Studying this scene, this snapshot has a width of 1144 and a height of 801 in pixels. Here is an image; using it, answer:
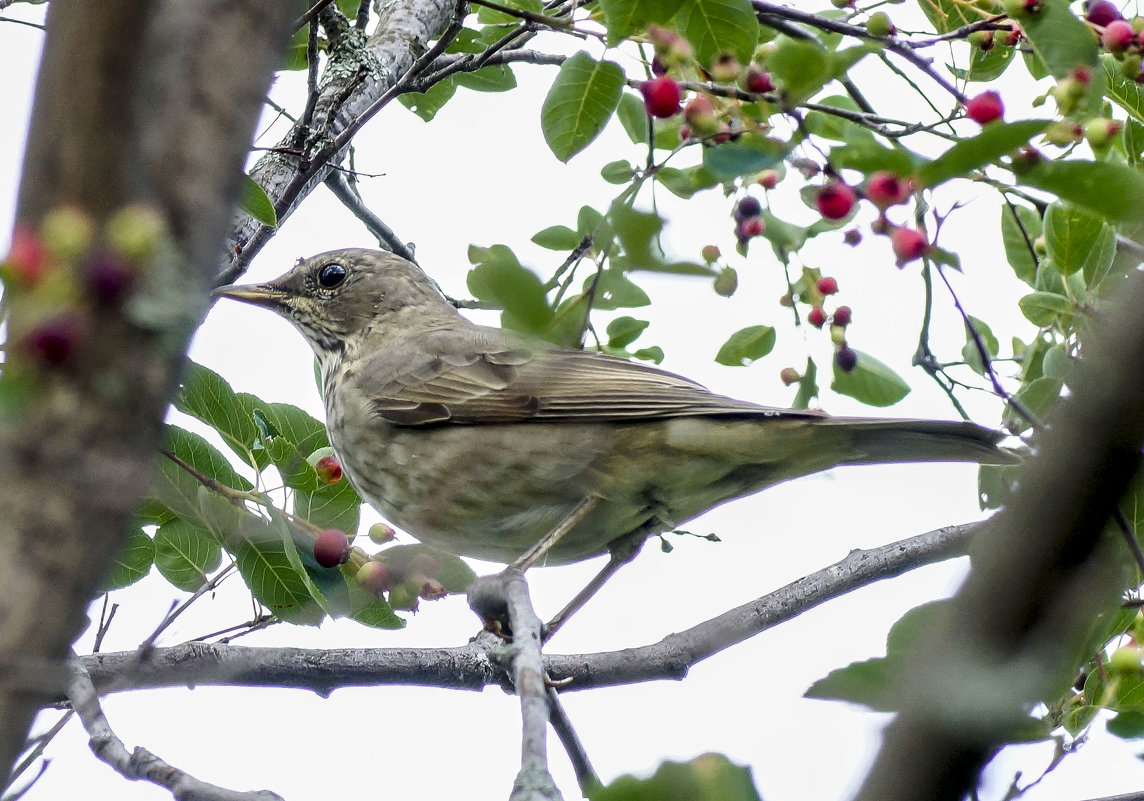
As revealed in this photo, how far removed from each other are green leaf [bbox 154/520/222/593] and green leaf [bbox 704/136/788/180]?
220 cm

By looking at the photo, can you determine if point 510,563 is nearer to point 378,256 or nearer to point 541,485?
point 541,485

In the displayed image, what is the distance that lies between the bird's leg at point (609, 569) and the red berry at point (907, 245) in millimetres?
2835

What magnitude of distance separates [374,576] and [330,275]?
3.26 meters

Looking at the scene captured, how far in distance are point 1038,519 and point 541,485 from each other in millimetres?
4350

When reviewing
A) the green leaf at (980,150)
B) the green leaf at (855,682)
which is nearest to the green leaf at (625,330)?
the green leaf at (980,150)

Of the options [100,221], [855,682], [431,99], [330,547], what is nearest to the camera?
[100,221]

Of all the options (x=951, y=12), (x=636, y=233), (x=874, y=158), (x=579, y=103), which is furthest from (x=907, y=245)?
(x=951, y=12)

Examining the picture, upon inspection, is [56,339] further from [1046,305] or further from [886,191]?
[1046,305]

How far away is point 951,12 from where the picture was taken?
399 cm

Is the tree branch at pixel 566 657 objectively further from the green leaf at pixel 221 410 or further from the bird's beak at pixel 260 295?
the bird's beak at pixel 260 295

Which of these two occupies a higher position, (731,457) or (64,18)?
(731,457)

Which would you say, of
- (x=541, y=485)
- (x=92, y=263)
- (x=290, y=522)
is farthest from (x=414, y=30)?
(x=92, y=263)

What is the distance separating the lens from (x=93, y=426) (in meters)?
1.04

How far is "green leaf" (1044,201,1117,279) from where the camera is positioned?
11.5 ft
